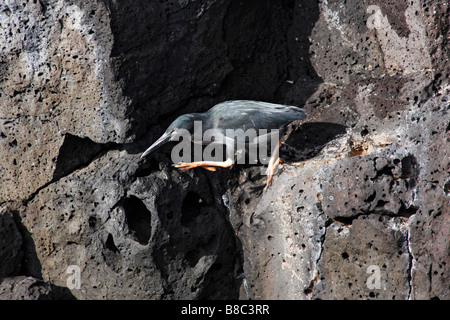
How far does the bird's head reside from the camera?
4.76 metres

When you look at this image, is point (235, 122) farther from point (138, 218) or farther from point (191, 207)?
point (138, 218)

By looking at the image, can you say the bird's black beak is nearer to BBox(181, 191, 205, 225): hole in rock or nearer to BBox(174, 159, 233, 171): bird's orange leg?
BBox(174, 159, 233, 171): bird's orange leg

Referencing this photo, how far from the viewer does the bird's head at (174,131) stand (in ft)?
15.6

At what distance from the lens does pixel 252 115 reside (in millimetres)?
4902

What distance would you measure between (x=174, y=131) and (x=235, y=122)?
57 cm

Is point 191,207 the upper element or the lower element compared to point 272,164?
lower

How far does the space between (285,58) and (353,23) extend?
82 centimetres

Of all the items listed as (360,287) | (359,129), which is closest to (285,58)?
(359,129)

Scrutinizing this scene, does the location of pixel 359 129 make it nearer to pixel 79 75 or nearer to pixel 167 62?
pixel 167 62

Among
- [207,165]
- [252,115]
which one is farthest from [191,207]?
[252,115]

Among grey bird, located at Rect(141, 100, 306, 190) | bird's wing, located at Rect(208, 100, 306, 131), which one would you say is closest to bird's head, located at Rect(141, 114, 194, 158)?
grey bird, located at Rect(141, 100, 306, 190)

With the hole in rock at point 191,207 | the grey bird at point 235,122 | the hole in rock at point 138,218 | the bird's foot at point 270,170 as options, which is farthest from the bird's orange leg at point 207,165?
the hole in rock at point 138,218

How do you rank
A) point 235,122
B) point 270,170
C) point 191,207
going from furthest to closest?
point 191,207 → point 270,170 → point 235,122

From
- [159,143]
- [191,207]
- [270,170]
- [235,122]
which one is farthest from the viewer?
[191,207]
